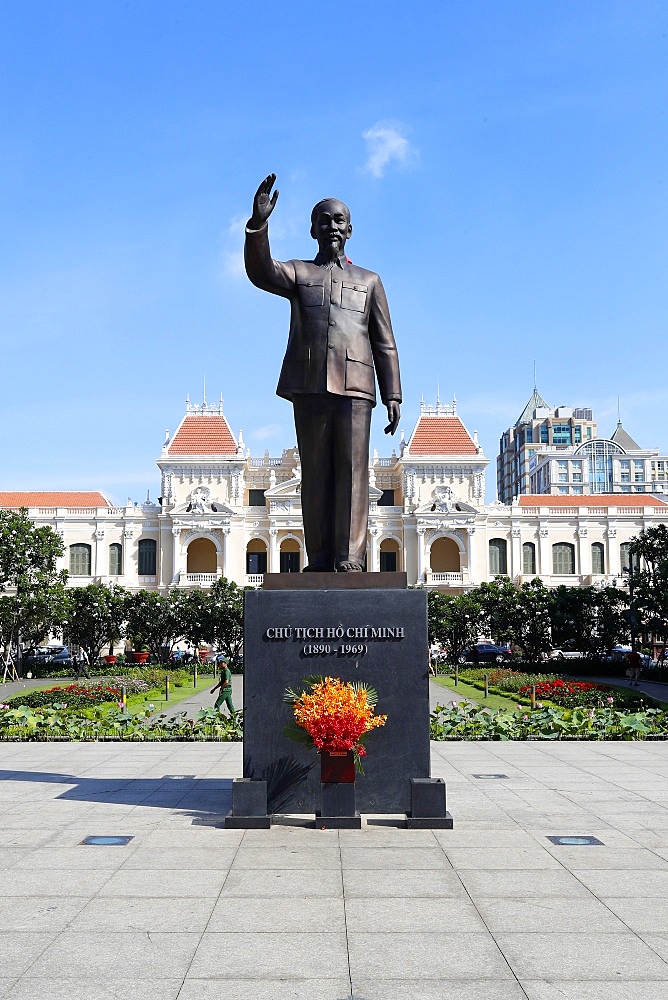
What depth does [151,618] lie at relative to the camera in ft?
140

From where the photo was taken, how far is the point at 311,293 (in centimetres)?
891

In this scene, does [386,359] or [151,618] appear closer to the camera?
[386,359]

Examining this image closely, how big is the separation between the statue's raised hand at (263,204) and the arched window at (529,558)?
6088 cm

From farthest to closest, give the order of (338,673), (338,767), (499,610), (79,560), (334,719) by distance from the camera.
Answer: (79,560), (499,610), (338,673), (338,767), (334,719)

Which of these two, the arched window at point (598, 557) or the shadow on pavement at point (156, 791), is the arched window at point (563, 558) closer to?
the arched window at point (598, 557)

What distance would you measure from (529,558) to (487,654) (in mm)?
21465

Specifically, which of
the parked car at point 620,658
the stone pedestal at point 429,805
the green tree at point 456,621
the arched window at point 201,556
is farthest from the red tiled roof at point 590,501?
the stone pedestal at point 429,805

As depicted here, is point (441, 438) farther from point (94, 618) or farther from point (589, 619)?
point (94, 618)

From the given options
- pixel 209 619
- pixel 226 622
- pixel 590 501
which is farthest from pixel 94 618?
pixel 590 501

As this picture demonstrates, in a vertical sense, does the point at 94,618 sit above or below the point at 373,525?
below

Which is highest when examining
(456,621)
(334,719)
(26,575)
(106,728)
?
(26,575)

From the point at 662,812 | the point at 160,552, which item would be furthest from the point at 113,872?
the point at 160,552

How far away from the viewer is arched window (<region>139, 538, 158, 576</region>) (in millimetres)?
66375

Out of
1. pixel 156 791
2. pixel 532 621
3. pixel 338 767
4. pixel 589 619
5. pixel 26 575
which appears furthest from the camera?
pixel 532 621
